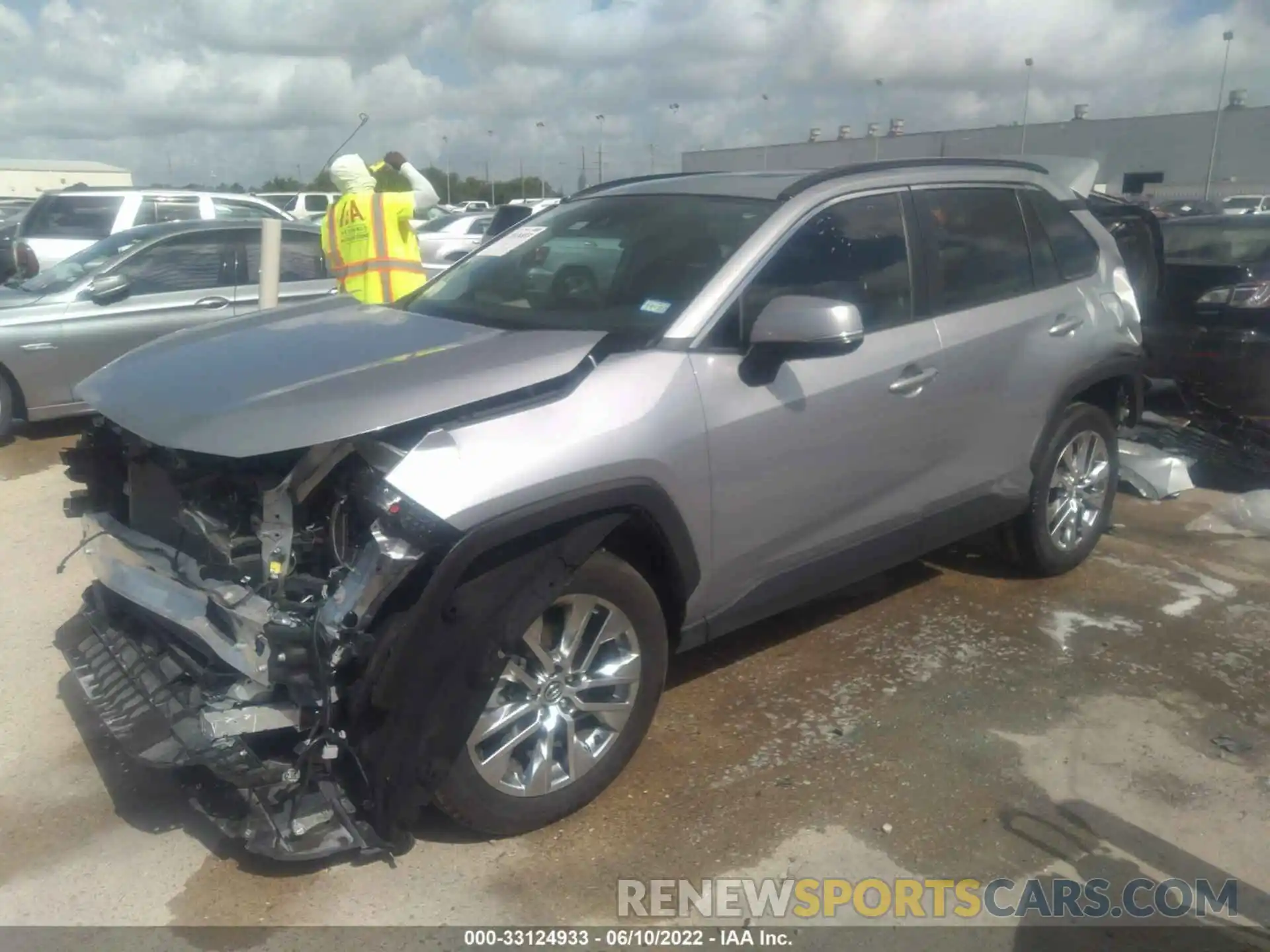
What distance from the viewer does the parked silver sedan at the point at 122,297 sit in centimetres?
761

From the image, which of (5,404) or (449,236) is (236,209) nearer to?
(449,236)

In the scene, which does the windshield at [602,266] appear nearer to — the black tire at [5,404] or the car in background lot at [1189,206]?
the black tire at [5,404]

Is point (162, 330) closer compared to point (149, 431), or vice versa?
point (149, 431)

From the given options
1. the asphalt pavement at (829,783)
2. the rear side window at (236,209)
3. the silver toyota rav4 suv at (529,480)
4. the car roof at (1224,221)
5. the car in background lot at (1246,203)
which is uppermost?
the car in background lot at (1246,203)

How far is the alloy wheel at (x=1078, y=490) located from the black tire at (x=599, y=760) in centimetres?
253

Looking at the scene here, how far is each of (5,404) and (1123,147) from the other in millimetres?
50061

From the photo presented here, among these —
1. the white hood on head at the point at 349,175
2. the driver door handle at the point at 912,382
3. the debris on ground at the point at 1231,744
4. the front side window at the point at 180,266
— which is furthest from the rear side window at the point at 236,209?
the debris on ground at the point at 1231,744

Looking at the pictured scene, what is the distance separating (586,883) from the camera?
3.04 meters

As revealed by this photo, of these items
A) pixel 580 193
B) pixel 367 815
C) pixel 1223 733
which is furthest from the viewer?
pixel 580 193

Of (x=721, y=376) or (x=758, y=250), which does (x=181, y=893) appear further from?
(x=758, y=250)

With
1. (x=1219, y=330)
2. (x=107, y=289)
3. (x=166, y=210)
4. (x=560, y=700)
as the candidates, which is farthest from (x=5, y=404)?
(x=1219, y=330)

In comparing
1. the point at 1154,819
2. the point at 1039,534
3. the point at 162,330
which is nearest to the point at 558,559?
the point at 1154,819

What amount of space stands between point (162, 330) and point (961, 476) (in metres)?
6.10

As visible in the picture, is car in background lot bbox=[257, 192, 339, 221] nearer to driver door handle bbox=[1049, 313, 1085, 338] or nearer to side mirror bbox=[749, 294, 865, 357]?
driver door handle bbox=[1049, 313, 1085, 338]
